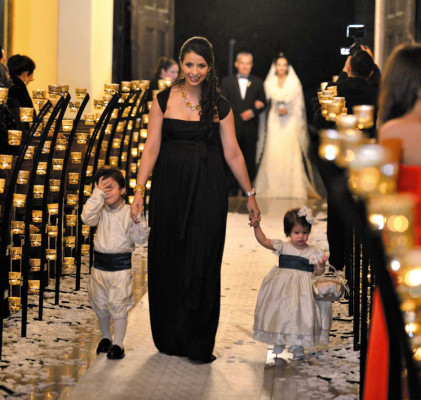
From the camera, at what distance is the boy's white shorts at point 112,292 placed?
5.00 m

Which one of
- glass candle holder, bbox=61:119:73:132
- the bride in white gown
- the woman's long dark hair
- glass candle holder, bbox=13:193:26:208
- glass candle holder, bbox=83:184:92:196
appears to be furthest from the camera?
the bride in white gown

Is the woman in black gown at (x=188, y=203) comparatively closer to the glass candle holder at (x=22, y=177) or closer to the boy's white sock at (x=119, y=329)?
the boy's white sock at (x=119, y=329)

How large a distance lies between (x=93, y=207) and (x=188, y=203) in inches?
19.1

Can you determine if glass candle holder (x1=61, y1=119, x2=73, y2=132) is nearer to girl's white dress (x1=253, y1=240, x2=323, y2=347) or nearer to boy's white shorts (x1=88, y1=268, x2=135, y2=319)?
boy's white shorts (x1=88, y1=268, x2=135, y2=319)

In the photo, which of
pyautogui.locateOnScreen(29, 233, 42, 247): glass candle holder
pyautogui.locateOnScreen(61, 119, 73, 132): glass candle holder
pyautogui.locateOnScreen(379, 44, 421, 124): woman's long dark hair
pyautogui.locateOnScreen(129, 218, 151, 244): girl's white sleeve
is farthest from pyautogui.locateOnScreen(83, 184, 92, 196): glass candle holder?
pyautogui.locateOnScreen(379, 44, 421, 124): woman's long dark hair

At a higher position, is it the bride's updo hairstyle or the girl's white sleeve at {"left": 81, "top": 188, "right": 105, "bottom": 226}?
the bride's updo hairstyle

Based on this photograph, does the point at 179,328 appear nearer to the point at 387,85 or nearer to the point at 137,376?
the point at 137,376

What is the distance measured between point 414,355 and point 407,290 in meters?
0.22

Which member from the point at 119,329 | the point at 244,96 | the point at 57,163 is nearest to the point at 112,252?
the point at 119,329

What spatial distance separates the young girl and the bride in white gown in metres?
8.02

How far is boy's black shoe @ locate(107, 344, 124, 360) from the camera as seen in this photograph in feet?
16.5

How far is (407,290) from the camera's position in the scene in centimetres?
226

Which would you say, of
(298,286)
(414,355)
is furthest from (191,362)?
(414,355)

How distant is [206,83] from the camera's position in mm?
5152
